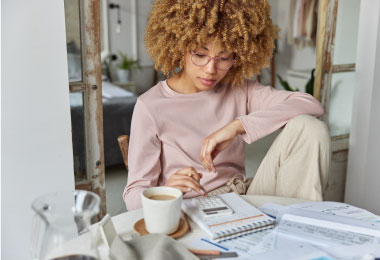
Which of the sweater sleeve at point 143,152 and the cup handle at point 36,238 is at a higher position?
the cup handle at point 36,238

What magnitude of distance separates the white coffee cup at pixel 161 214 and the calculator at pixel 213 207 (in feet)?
0.34

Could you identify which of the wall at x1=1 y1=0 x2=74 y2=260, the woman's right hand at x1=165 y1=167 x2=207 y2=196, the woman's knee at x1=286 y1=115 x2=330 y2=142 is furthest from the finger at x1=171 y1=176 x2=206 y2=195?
the wall at x1=1 y1=0 x2=74 y2=260

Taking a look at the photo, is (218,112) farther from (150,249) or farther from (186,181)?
(150,249)

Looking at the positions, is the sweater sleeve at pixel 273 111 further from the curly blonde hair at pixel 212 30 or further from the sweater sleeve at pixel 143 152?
the sweater sleeve at pixel 143 152

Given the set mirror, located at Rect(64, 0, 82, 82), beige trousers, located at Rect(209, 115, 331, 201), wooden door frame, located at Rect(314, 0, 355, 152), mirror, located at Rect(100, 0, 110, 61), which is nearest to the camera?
beige trousers, located at Rect(209, 115, 331, 201)

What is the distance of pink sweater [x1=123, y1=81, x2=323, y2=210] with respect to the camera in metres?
1.34

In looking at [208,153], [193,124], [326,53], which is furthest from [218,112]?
[326,53]

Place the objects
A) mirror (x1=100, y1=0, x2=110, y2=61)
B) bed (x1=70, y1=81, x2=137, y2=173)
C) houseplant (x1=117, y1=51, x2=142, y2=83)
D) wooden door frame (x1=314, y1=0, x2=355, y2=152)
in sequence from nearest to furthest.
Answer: wooden door frame (x1=314, y1=0, x2=355, y2=152)
bed (x1=70, y1=81, x2=137, y2=173)
mirror (x1=100, y1=0, x2=110, y2=61)
houseplant (x1=117, y1=51, x2=142, y2=83)

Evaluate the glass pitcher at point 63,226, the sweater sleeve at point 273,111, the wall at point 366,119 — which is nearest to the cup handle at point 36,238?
the glass pitcher at point 63,226

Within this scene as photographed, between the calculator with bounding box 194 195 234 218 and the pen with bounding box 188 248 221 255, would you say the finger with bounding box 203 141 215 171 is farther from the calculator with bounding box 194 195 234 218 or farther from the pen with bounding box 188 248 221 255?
the pen with bounding box 188 248 221 255

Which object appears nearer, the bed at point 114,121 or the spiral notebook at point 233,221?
the spiral notebook at point 233,221

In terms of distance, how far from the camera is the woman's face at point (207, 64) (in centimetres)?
135

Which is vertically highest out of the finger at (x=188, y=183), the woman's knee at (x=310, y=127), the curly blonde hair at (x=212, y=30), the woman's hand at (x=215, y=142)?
the curly blonde hair at (x=212, y=30)

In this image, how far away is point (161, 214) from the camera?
0.88m
